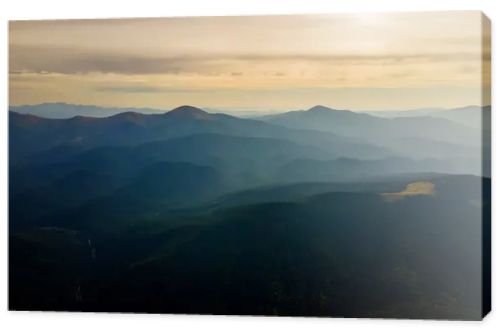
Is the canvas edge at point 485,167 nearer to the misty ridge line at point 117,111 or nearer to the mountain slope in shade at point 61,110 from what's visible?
the misty ridge line at point 117,111

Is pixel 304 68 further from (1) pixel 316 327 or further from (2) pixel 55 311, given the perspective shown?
(2) pixel 55 311

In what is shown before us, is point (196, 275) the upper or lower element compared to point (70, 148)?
lower

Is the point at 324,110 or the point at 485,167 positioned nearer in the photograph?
the point at 485,167

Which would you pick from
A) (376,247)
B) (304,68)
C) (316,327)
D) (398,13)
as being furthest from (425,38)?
(316,327)

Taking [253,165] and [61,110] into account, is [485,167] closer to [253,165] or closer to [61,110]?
[253,165]

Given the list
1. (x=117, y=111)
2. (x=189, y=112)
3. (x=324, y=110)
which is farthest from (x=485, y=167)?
(x=117, y=111)

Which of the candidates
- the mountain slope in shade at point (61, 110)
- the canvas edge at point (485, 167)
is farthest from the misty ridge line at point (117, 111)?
the canvas edge at point (485, 167)

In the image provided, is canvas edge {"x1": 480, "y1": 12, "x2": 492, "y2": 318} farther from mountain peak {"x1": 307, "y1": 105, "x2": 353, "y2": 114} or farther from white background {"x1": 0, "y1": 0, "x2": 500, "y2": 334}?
mountain peak {"x1": 307, "y1": 105, "x2": 353, "y2": 114}
